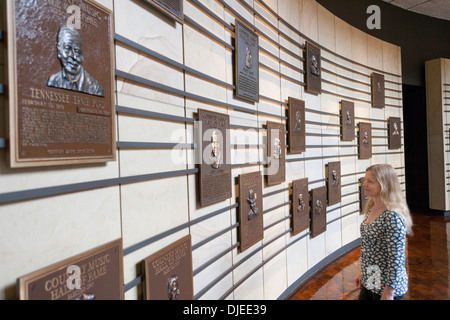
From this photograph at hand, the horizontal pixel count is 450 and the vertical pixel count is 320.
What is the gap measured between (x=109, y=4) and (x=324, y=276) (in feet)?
16.1

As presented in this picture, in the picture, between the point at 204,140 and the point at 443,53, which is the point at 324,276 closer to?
the point at 204,140

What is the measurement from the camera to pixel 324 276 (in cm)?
498

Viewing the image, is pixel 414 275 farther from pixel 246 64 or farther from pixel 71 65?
pixel 71 65

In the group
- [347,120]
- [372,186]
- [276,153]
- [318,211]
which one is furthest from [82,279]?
[347,120]

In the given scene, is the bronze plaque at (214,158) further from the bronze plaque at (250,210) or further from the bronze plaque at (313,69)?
the bronze plaque at (313,69)

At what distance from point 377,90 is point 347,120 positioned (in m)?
1.89

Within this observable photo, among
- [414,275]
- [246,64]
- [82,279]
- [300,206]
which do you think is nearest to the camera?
[82,279]

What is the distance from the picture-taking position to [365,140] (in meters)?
6.79

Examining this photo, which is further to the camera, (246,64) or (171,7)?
(246,64)

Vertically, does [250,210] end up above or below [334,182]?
below

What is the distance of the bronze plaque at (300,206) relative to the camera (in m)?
4.48

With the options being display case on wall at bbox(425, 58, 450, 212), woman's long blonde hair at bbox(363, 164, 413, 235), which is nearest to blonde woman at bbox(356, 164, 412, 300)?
woman's long blonde hair at bbox(363, 164, 413, 235)

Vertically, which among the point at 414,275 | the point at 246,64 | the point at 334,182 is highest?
the point at 246,64

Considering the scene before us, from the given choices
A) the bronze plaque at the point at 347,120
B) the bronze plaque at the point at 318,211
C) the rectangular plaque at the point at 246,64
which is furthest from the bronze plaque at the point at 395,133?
the rectangular plaque at the point at 246,64
